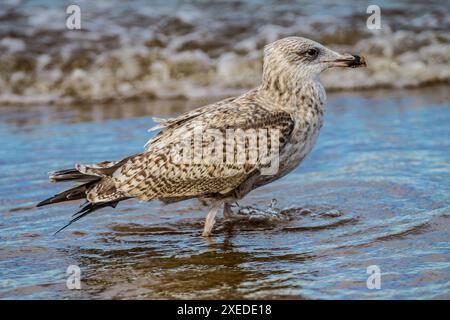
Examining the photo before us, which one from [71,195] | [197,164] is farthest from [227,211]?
[71,195]

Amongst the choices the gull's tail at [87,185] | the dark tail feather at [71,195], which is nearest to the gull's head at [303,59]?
the gull's tail at [87,185]

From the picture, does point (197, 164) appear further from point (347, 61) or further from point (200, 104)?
point (200, 104)

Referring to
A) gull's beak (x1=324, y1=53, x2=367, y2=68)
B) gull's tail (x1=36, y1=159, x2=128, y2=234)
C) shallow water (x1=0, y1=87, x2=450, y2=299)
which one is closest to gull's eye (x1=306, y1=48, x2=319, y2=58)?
gull's beak (x1=324, y1=53, x2=367, y2=68)

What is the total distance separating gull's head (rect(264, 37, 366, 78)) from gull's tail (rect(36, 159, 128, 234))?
1443mm

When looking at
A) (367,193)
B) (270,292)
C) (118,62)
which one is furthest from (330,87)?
(270,292)

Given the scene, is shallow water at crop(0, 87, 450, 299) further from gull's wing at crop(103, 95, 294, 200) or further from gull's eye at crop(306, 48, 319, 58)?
gull's eye at crop(306, 48, 319, 58)

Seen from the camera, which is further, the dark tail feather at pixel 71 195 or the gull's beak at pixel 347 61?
the gull's beak at pixel 347 61

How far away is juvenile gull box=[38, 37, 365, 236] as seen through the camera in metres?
6.42

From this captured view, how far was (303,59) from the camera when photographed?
6.87 meters

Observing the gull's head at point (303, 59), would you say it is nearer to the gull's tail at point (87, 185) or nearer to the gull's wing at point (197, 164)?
the gull's wing at point (197, 164)

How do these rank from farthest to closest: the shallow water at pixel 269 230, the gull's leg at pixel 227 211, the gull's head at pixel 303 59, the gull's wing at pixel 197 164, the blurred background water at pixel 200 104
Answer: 1. the gull's leg at pixel 227 211
2. the gull's head at pixel 303 59
3. the gull's wing at pixel 197 164
4. the blurred background water at pixel 200 104
5. the shallow water at pixel 269 230

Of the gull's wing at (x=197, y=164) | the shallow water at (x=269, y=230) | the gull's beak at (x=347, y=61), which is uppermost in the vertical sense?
the gull's beak at (x=347, y=61)

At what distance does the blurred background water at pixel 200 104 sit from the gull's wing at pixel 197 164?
0.38 m

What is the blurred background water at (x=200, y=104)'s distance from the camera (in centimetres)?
557
